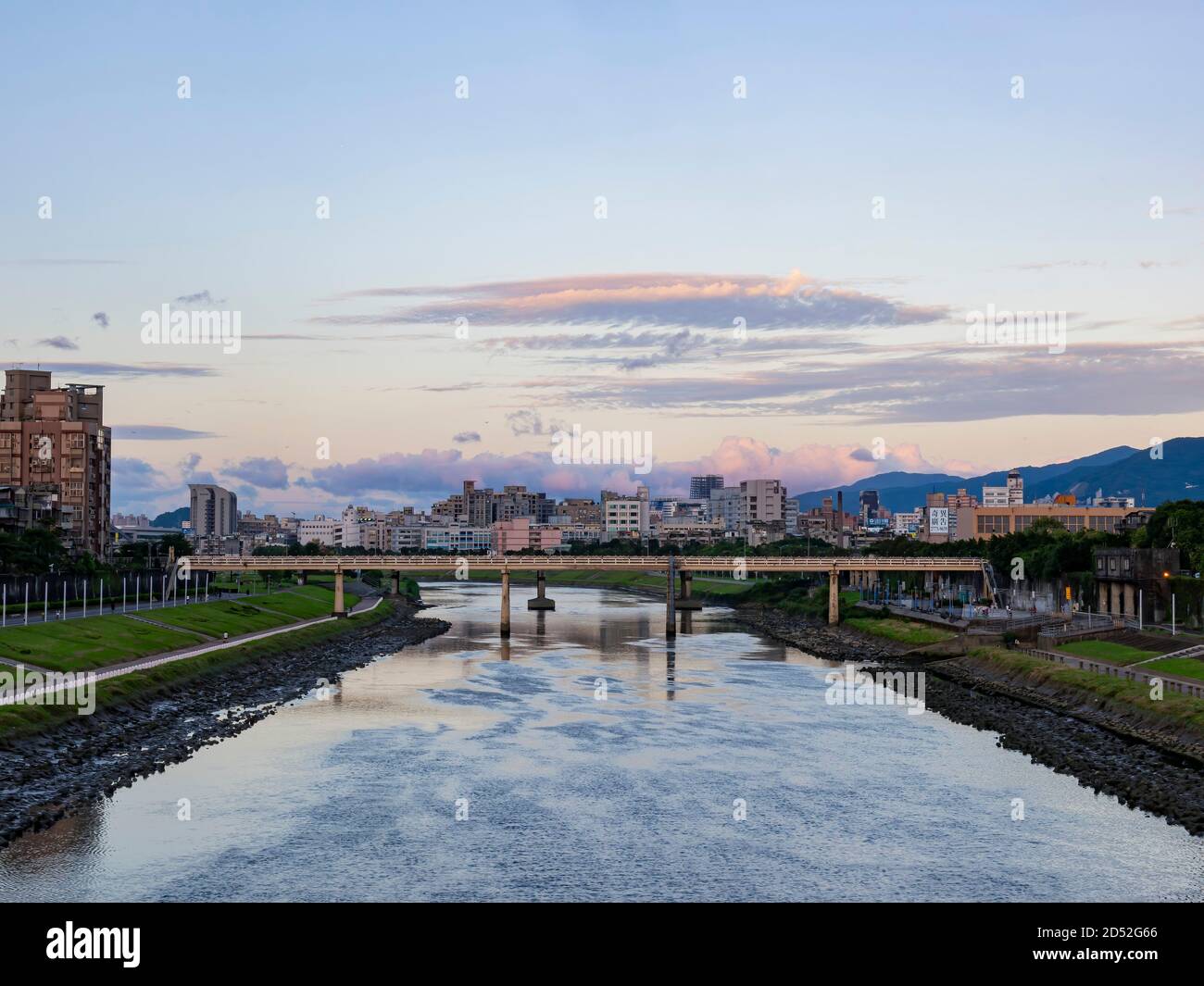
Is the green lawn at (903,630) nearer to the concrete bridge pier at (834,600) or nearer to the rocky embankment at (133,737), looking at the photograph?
the concrete bridge pier at (834,600)

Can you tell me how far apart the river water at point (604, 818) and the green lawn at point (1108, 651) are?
15545 millimetres

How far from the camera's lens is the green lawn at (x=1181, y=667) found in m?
66.2

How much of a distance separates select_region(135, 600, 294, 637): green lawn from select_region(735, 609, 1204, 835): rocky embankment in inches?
2313

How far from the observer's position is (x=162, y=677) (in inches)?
2874

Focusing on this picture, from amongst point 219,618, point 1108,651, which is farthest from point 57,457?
point 1108,651

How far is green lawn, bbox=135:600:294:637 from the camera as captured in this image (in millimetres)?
100250

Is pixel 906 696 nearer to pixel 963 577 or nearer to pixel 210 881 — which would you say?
pixel 210 881

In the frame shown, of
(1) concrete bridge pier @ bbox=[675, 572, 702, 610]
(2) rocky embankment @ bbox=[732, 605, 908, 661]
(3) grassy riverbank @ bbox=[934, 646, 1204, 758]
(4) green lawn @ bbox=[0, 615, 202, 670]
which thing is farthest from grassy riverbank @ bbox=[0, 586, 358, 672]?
(1) concrete bridge pier @ bbox=[675, 572, 702, 610]

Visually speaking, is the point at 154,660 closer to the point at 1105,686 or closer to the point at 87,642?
the point at 87,642

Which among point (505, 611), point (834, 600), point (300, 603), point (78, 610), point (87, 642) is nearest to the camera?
point (87, 642)

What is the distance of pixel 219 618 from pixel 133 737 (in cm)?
5213

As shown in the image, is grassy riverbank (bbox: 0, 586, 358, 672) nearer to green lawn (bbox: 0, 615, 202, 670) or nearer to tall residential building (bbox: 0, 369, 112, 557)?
green lawn (bbox: 0, 615, 202, 670)
